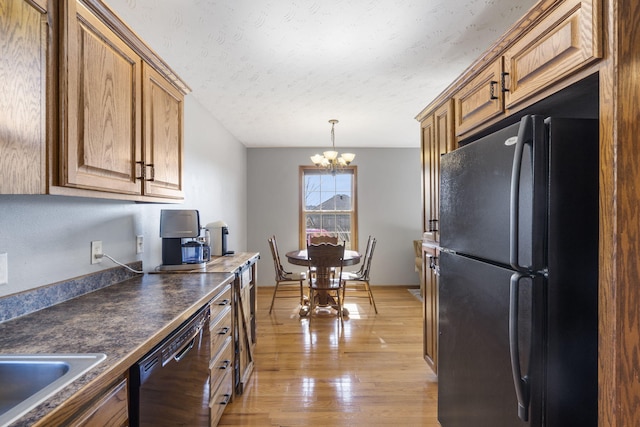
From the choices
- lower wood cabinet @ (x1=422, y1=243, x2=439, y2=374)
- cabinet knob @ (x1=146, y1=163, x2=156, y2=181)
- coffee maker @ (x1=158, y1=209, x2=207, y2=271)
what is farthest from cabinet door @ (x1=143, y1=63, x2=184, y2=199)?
lower wood cabinet @ (x1=422, y1=243, x2=439, y2=374)

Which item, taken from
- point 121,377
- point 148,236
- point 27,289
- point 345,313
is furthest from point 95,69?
point 345,313

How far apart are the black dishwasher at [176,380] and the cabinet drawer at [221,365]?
12 cm

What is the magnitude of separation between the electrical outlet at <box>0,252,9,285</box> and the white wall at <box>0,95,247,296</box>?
2 cm

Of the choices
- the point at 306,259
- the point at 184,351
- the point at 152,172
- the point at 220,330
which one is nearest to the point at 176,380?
the point at 184,351

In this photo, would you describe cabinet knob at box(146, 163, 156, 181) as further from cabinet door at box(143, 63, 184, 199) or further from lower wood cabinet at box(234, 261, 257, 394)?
lower wood cabinet at box(234, 261, 257, 394)

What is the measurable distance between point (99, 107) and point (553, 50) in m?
1.65

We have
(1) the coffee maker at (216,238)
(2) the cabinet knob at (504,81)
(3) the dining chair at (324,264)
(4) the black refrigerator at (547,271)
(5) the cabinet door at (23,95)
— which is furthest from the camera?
(3) the dining chair at (324,264)

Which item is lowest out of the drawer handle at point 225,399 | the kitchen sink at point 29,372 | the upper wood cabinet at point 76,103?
the drawer handle at point 225,399

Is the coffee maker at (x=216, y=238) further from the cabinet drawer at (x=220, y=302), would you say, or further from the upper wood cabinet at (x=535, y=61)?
the upper wood cabinet at (x=535, y=61)

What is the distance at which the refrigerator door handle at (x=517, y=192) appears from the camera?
106cm

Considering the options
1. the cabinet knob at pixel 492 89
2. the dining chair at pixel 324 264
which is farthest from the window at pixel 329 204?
the cabinet knob at pixel 492 89

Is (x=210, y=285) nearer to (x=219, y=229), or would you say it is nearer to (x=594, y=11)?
(x=219, y=229)

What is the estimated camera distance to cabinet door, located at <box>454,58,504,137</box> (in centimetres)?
150

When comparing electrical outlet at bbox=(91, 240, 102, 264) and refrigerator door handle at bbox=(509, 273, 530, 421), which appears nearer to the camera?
refrigerator door handle at bbox=(509, 273, 530, 421)
